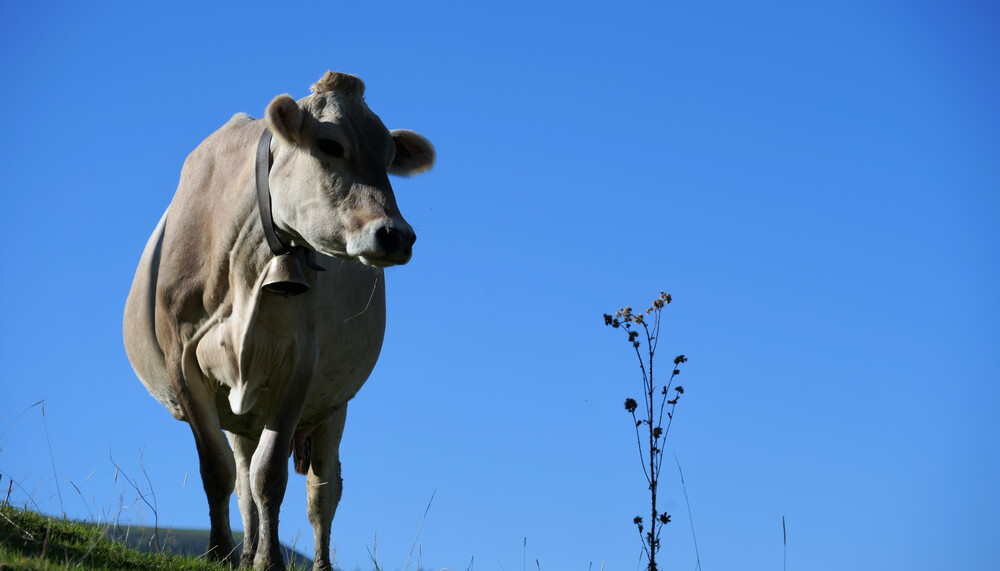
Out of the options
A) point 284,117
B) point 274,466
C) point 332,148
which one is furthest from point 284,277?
point 274,466

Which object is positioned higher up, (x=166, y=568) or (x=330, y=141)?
(x=330, y=141)

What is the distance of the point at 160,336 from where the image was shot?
6.79 meters

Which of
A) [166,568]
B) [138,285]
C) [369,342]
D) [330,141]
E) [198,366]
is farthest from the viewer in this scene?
[369,342]

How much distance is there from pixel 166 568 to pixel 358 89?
289 cm

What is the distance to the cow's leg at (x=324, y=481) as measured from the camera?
27.2 ft

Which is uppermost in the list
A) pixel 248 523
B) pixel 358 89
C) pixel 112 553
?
pixel 358 89

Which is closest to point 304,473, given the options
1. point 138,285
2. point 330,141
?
point 138,285

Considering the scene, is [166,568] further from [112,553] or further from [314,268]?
[314,268]

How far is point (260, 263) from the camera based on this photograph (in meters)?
6.43

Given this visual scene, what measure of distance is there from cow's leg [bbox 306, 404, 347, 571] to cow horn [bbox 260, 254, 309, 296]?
2.19m

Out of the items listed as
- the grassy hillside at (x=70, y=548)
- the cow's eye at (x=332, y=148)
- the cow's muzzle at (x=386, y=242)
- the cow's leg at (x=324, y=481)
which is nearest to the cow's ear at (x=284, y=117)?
the cow's eye at (x=332, y=148)

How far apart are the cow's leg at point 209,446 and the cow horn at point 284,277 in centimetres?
71

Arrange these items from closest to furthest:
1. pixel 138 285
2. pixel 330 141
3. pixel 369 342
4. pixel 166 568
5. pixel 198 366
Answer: pixel 166 568, pixel 330 141, pixel 198 366, pixel 138 285, pixel 369 342

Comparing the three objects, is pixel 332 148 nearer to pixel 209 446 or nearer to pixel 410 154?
pixel 410 154
